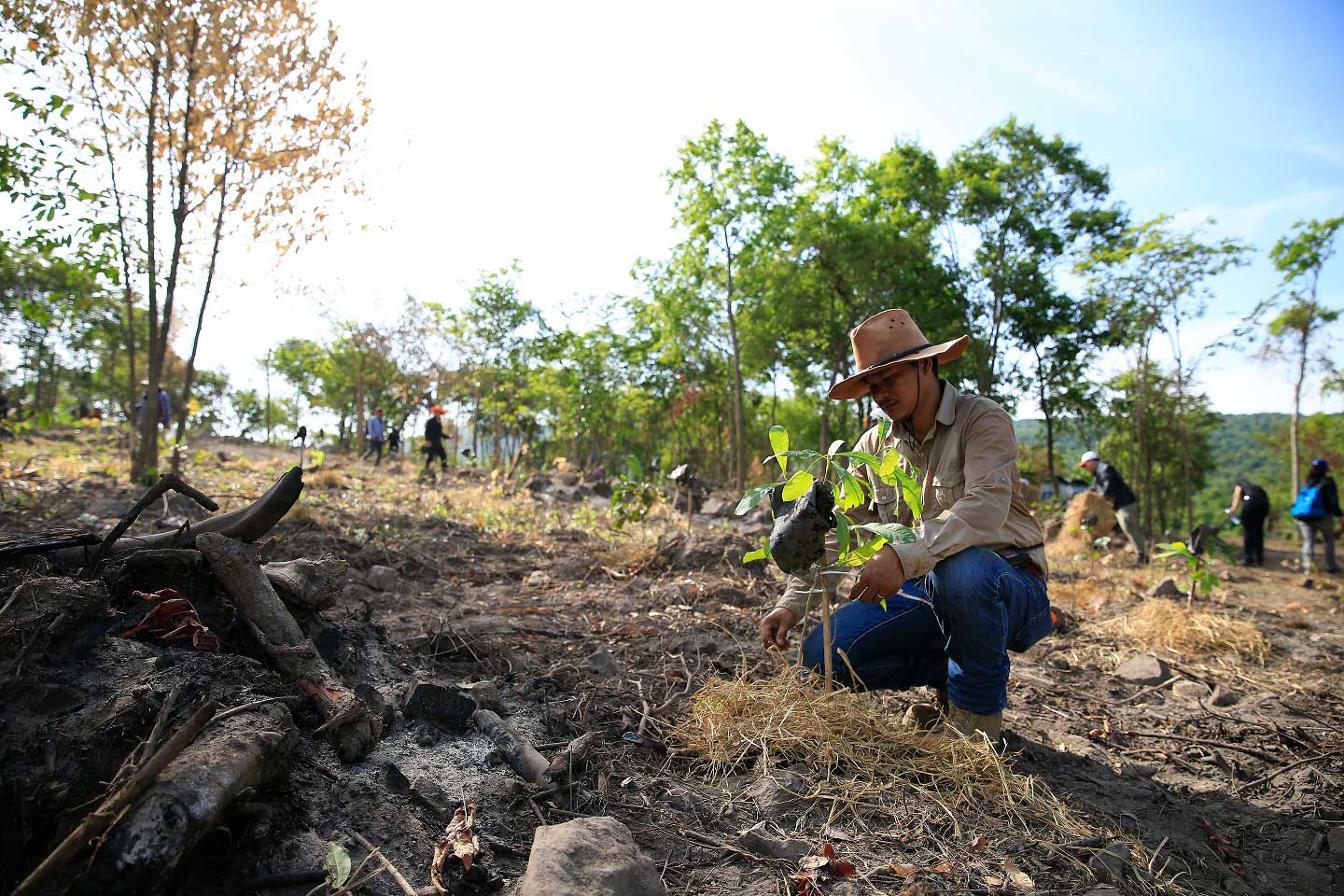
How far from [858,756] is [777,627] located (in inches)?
18.9

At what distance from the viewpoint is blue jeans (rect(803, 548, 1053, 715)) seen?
2301mm

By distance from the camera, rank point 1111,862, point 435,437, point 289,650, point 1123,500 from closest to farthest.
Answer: point 1111,862
point 289,650
point 1123,500
point 435,437

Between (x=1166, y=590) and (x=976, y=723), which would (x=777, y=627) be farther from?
(x=1166, y=590)

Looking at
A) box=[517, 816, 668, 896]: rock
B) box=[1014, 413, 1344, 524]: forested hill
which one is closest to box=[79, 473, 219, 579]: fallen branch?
box=[517, 816, 668, 896]: rock

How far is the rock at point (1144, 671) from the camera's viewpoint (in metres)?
3.59

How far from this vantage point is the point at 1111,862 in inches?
70.4

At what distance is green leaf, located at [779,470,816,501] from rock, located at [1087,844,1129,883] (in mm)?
1186

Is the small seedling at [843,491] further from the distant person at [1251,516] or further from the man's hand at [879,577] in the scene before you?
the distant person at [1251,516]

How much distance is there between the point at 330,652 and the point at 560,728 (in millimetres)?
802

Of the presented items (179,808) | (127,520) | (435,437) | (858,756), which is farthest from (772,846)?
(435,437)

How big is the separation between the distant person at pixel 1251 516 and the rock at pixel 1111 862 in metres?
11.0

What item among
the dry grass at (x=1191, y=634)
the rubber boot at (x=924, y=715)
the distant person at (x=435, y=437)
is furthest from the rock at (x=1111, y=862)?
the distant person at (x=435, y=437)

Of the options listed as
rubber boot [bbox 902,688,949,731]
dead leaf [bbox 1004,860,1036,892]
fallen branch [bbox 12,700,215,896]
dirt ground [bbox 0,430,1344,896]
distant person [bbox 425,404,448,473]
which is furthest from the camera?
distant person [bbox 425,404,448,473]

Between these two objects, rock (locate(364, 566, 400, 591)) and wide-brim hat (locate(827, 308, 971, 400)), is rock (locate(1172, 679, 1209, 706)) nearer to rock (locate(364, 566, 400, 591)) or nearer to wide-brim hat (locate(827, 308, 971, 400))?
wide-brim hat (locate(827, 308, 971, 400))
